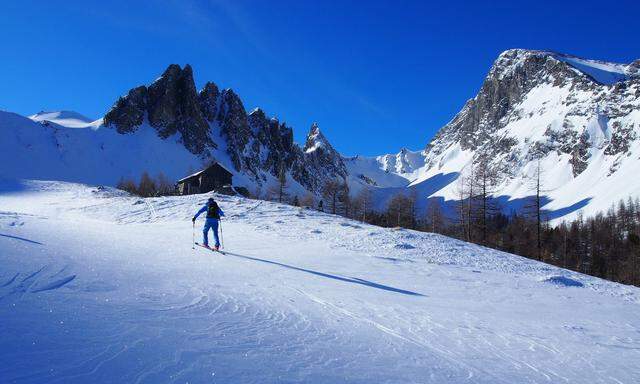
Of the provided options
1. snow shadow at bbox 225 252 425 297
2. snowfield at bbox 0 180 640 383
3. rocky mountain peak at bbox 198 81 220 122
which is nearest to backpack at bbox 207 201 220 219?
snowfield at bbox 0 180 640 383

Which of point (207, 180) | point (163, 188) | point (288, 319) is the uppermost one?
point (207, 180)

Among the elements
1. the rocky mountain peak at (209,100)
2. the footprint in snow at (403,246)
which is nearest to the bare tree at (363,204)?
the footprint in snow at (403,246)

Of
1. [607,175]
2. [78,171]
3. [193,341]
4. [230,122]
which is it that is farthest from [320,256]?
[607,175]

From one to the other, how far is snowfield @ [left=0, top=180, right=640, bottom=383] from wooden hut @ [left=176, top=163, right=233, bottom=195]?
52.9 m

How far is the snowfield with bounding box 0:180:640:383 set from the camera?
4383mm

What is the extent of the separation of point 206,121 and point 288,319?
13435 centimetres

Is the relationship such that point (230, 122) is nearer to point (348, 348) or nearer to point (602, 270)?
point (602, 270)

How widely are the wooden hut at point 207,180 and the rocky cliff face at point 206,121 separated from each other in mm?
26021

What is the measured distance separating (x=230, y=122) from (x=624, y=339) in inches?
5524

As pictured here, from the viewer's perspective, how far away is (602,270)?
62844 millimetres

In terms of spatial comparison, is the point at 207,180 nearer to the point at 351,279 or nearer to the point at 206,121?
the point at 351,279

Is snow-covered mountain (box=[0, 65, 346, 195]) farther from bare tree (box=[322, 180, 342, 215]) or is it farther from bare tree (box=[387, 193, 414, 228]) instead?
bare tree (box=[387, 193, 414, 228])

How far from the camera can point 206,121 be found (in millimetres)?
133250

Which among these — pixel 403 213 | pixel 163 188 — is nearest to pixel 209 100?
pixel 163 188
